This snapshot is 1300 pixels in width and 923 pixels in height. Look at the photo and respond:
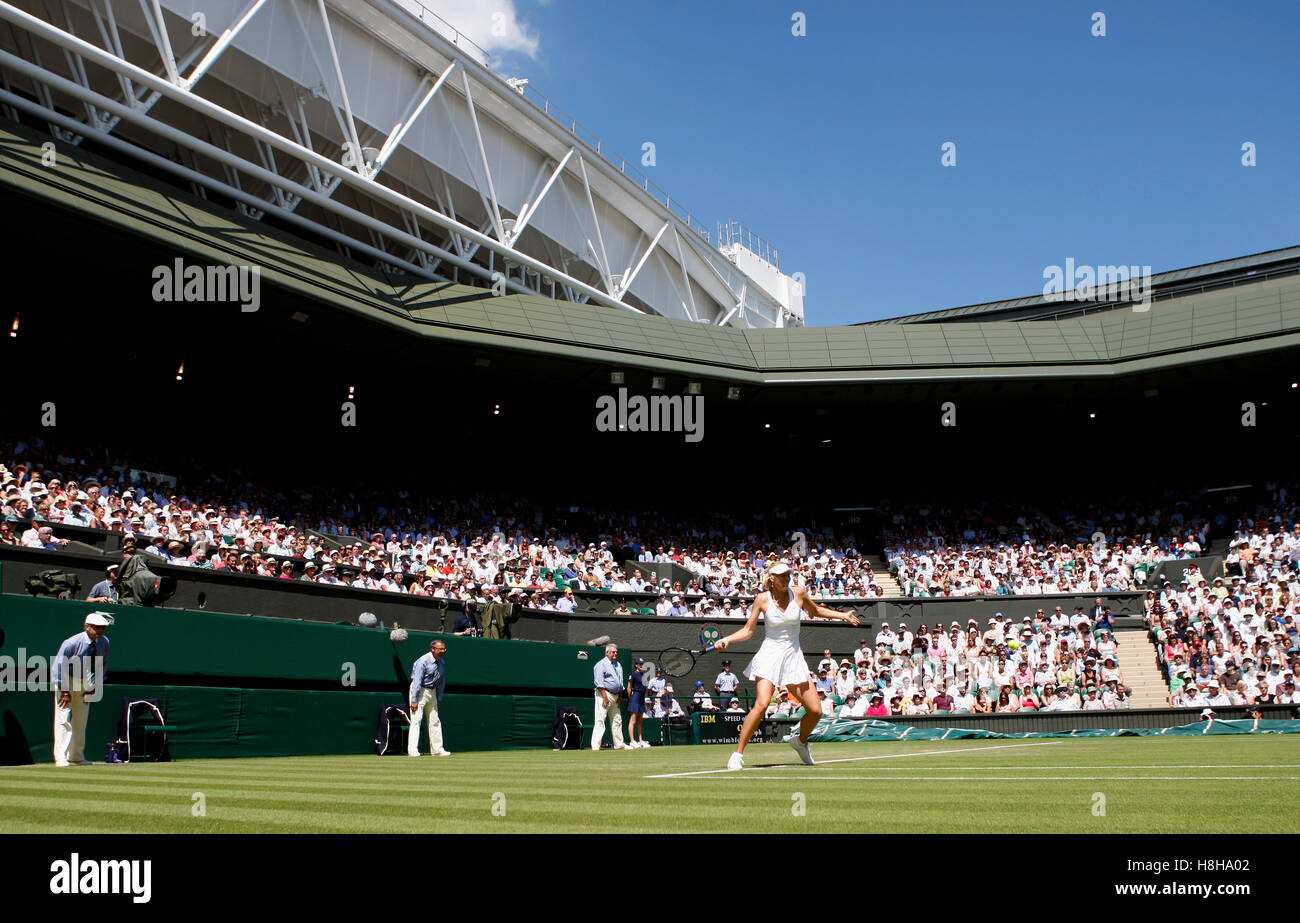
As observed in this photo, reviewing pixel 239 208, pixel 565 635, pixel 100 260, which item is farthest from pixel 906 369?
pixel 100 260

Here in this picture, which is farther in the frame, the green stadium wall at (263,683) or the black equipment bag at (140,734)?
the black equipment bag at (140,734)

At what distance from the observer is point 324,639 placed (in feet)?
54.1

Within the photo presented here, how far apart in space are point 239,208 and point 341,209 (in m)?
3.77

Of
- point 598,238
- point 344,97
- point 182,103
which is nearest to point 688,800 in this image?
point 182,103

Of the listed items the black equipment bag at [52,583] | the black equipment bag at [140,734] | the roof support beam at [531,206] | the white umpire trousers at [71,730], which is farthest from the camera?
the roof support beam at [531,206]

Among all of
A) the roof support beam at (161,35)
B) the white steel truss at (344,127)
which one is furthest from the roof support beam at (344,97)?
the roof support beam at (161,35)

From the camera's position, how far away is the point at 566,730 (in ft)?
68.1

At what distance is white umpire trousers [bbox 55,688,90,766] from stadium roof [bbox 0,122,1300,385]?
14.8m

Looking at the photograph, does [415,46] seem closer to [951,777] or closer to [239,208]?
[239,208]

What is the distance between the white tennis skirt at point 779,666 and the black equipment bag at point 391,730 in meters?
9.21

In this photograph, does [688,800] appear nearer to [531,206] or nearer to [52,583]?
[52,583]

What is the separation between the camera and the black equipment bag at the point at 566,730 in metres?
20.6

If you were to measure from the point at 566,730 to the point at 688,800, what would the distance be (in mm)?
14972

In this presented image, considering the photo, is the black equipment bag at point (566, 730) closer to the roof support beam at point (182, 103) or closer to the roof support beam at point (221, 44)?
the roof support beam at point (182, 103)
